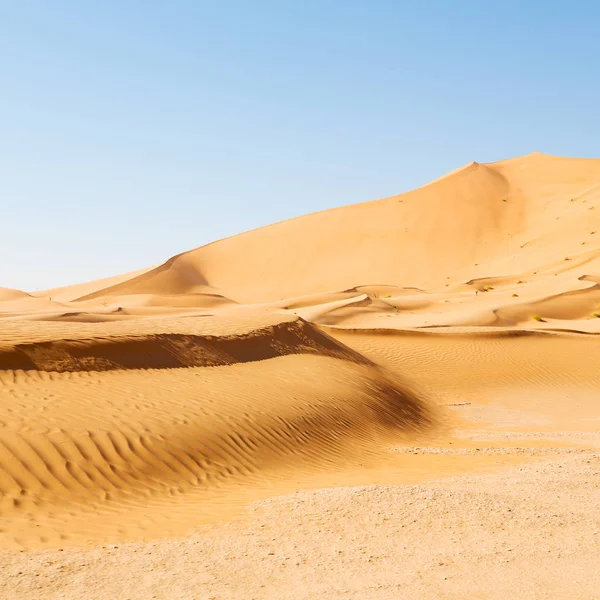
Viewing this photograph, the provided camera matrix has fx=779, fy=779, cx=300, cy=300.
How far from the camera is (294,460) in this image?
10.9 meters

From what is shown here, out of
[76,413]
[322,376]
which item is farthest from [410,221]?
[76,413]

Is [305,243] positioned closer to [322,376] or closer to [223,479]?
[322,376]

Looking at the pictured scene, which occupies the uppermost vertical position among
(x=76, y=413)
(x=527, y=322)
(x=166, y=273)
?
(x=166, y=273)

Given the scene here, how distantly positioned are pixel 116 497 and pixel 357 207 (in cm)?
6607

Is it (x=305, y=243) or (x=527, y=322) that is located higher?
(x=305, y=243)

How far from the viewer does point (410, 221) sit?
66.8m

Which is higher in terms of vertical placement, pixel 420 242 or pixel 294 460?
pixel 420 242

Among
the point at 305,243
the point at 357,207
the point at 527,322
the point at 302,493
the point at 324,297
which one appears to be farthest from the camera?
the point at 357,207

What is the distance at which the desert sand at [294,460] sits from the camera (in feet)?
19.3

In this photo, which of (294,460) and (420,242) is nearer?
(294,460)

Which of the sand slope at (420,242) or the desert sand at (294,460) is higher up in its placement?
the sand slope at (420,242)

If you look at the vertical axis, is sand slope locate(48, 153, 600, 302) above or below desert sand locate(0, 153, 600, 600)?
above

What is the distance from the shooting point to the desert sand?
19.3ft

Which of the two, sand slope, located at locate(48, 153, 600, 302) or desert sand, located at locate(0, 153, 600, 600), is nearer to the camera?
desert sand, located at locate(0, 153, 600, 600)
